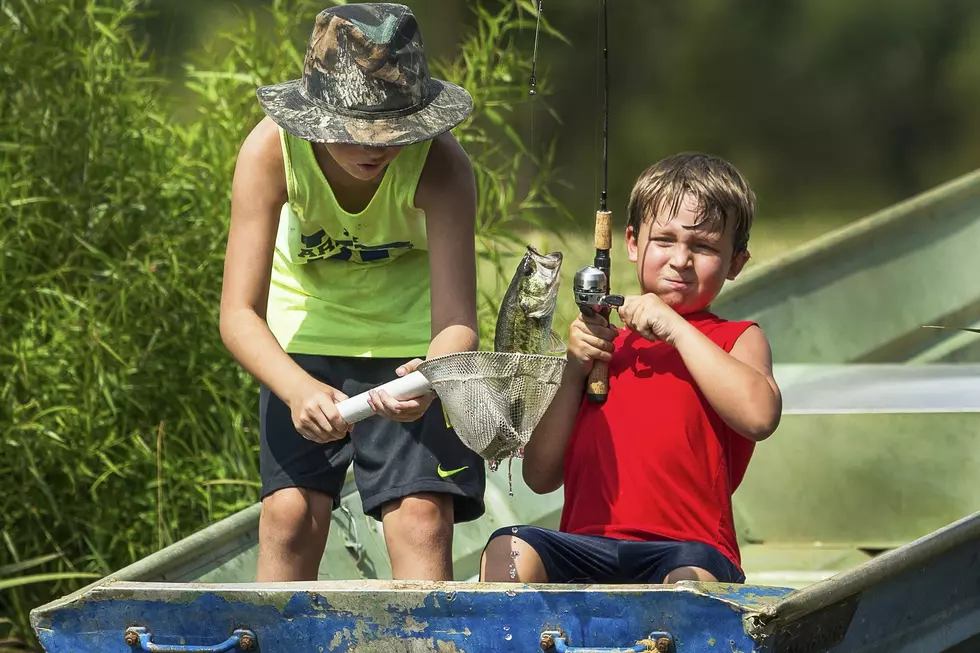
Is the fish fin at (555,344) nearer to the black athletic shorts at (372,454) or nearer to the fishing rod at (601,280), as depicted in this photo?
the fishing rod at (601,280)

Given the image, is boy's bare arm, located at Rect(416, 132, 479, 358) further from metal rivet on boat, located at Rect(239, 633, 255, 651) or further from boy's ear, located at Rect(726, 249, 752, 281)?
metal rivet on boat, located at Rect(239, 633, 255, 651)

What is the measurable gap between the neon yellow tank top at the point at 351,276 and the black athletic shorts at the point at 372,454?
0.04 m

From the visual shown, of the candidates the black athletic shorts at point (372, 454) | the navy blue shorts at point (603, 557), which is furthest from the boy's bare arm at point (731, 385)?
the black athletic shorts at point (372, 454)

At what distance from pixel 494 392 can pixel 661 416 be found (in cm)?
41

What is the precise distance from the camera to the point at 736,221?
2809mm

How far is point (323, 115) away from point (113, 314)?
195 cm

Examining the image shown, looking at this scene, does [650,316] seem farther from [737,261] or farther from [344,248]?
[344,248]

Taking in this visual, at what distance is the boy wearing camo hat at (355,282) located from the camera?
103 inches

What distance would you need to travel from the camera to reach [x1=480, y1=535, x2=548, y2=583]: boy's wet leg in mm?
2547

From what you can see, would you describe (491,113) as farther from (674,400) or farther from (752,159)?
(752,159)

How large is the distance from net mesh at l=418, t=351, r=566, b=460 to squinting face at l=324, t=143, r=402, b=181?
0.41 metres

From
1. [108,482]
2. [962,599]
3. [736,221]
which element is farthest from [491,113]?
[962,599]

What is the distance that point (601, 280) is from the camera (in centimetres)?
264

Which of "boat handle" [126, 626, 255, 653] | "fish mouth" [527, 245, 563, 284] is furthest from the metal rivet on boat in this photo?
"fish mouth" [527, 245, 563, 284]
